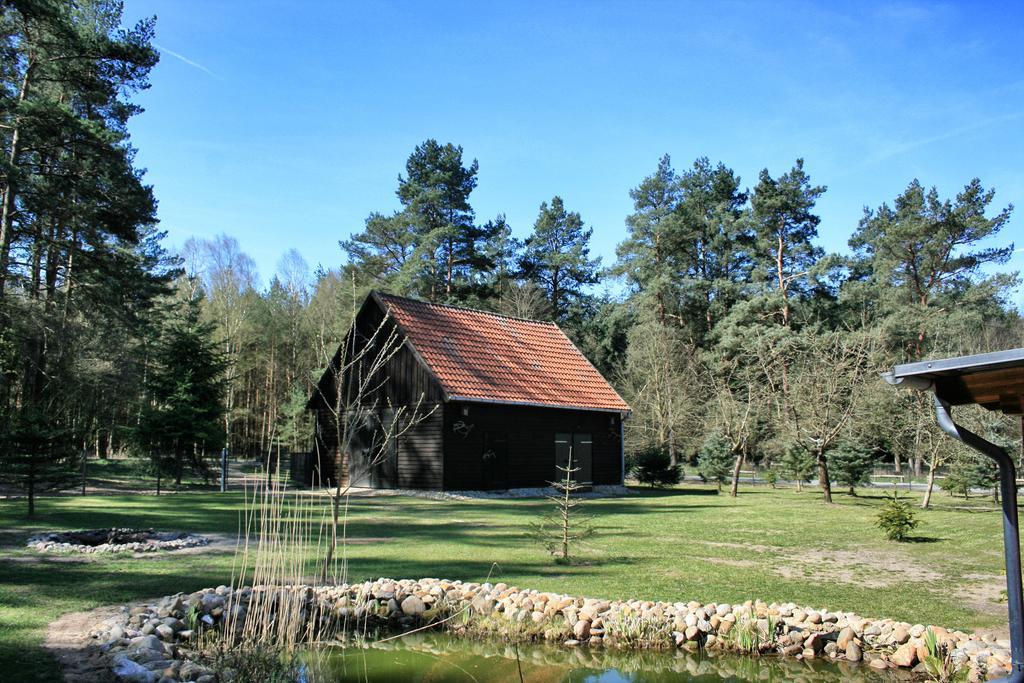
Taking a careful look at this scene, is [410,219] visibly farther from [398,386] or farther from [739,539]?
[739,539]

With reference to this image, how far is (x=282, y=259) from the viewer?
161 feet

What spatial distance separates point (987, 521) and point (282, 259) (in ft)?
143

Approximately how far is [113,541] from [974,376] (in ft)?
37.3

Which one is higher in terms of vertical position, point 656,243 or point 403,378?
point 656,243

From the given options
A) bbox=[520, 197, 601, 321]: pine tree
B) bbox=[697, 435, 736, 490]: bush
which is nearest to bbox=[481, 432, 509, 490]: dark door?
bbox=[697, 435, 736, 490]: bush

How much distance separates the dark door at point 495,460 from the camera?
21.2 meters

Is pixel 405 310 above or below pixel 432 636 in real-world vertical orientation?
above

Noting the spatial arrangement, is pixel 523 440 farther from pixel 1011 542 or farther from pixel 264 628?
pixel 1011 542

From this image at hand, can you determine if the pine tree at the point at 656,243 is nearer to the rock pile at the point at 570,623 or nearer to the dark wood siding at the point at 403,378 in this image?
the dark wood siding at the point at 403,378

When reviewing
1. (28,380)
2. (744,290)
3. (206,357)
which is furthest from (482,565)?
(744,290)

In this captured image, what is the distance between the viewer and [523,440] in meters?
22.1

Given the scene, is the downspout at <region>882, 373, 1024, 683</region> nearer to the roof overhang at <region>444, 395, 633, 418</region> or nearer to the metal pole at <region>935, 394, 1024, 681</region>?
the metal pole at <region>935, 394, 1024, 681</region>

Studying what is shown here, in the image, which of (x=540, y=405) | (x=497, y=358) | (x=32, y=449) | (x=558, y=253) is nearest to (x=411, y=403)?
(x=497, y=358)

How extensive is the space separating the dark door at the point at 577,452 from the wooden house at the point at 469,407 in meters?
0.04
